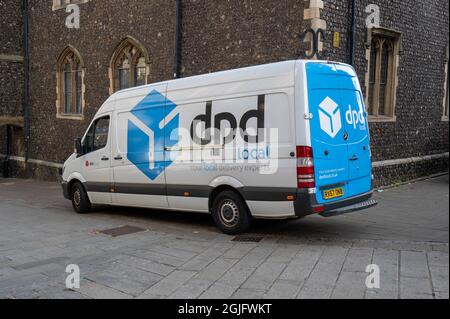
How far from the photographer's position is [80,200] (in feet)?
35.9

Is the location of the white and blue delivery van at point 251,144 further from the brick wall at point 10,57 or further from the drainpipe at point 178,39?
the brick wall at point 10,57

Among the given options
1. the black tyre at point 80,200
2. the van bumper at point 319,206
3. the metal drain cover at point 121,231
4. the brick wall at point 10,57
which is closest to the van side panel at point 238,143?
the van bumper at point 319,206

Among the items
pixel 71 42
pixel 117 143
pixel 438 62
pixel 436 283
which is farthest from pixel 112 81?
pixel 436 283

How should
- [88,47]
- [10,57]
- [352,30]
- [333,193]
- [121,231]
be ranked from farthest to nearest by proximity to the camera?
[10,57], [88,47], [352,30], [121,231], [333,193]

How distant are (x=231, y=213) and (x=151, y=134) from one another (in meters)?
2.37

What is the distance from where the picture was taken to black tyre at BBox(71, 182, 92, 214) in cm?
1090

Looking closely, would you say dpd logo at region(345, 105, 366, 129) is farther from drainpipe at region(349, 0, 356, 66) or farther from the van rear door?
drainpipe at region(349, 0, 356, 66)

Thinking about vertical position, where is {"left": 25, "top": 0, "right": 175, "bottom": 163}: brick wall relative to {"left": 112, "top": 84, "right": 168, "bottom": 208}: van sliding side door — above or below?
above

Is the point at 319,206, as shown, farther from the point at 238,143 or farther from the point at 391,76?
the point at 391,76

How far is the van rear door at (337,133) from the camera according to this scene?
22.8ft

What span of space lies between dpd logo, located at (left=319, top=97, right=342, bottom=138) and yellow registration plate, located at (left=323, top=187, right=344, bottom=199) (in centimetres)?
81

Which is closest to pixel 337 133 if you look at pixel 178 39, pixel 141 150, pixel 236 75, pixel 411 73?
pixel 236 75

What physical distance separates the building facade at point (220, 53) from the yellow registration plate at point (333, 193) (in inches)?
175

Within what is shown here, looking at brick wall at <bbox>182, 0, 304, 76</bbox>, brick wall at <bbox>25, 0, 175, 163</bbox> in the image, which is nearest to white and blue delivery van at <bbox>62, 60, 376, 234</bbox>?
brick wall at <bbox>182, 0, 304, 76</bbox>
